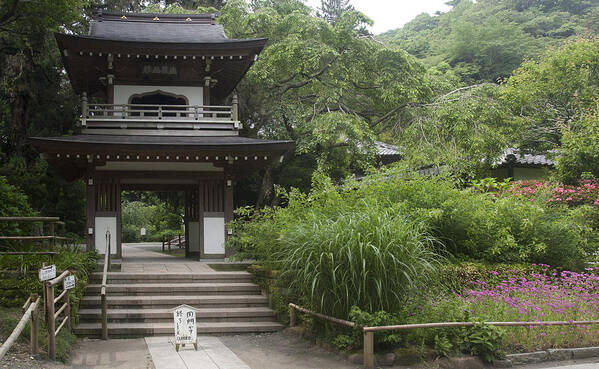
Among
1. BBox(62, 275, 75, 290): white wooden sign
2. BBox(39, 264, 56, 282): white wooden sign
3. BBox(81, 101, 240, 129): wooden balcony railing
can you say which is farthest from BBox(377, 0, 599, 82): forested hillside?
BBox(39, 264, 56, 282): white wooden sign

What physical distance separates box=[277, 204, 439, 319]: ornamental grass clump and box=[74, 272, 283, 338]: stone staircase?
99.1 inches

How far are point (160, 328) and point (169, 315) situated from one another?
53cm

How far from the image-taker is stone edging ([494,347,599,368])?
7.15 meters

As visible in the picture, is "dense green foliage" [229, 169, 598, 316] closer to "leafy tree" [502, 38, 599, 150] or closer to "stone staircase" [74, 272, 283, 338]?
"stone staircase" [74, 272, 283, 338]

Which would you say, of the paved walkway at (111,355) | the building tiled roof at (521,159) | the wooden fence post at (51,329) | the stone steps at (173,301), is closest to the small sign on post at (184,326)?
the paved walkway at (111,355)

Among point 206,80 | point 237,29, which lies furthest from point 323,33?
point 206,80

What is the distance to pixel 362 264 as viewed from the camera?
7328 millimetres

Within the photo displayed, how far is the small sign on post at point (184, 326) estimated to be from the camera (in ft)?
26.5

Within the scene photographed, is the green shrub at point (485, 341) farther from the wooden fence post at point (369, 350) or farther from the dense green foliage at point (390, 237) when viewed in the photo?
the wooden fence post at point (369, 350)

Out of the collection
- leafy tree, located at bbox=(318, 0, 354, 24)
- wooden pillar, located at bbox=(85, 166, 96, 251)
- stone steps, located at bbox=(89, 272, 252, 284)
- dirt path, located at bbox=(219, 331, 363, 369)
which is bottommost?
dirt path, located at bbox=(219, 331, 363, 369)

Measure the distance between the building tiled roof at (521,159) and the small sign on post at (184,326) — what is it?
44.8ft

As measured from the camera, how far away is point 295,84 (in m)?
20.6

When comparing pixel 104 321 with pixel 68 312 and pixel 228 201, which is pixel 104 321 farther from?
pixel 228 201

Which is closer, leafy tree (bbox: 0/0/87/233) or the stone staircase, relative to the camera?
the stone staircase
